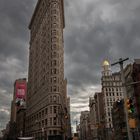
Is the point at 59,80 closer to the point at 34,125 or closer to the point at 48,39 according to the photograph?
the point at 48,39

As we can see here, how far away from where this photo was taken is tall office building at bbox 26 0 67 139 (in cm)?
10444

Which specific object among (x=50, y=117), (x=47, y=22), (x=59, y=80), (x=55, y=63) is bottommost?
(x=50, y=117)

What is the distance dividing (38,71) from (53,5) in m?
37.2

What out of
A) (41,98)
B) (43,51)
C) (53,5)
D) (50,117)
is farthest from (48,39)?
(50,117)

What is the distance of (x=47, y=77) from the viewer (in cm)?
11231

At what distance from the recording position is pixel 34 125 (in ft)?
409

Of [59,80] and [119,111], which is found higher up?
[59,80]

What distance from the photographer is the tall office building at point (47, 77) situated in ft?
343

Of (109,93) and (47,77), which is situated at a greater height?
(109,93)

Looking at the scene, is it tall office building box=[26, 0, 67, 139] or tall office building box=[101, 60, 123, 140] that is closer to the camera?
tall office building box=[26, 0, 67, 139]

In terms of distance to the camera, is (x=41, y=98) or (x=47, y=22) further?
(x=47, y=22)

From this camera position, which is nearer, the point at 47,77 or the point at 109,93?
the point at 47,77

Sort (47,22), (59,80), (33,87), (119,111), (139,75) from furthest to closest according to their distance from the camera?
(33,87) → (47,22) → (59,80) → (119,111) → (139,75)

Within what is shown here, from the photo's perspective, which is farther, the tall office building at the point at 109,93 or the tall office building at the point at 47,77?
the tall office building at the point at 109,93
